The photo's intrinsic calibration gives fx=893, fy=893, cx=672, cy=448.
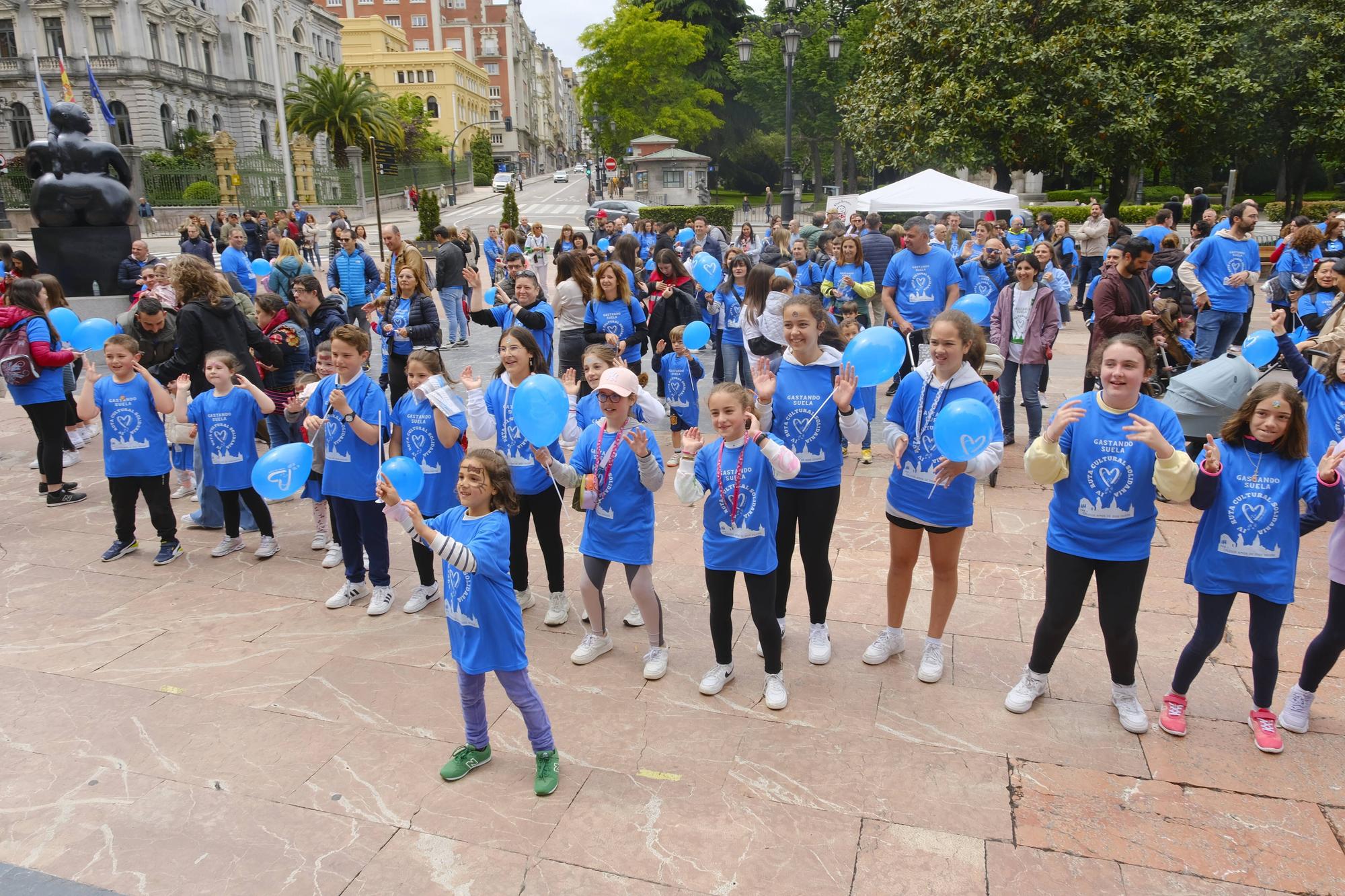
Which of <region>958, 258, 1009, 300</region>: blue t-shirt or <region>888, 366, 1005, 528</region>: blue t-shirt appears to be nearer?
<region>888, 366, 1005, 528</region>: blue t-shirt

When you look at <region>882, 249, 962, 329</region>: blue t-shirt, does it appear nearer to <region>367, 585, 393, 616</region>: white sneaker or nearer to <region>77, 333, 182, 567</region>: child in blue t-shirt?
<region>367, 585, 393, 616</region>: white sneaker

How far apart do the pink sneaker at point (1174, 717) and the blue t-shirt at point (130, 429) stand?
5521 millimetres

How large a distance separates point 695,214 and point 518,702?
30598 millimetres

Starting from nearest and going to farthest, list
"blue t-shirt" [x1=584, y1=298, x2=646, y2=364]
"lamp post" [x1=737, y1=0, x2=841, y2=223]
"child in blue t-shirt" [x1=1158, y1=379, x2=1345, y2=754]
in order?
"child in blue t-shirt" [x1=1158, y1=379, x2=1345, y2=754] < "blue t-shirt" [x1=584, y1=298, x2=646, y2=364] < "lamp post" [x1=737, y1=0, x2=841, y2=223]

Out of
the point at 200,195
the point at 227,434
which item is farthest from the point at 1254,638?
the point at 200,195

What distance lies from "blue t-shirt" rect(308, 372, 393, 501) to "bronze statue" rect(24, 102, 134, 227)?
10.0 m

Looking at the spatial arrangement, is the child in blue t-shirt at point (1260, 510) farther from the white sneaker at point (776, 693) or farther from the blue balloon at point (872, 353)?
the white sneaker at point (776, 693)

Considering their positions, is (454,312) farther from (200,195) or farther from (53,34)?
(53,34)

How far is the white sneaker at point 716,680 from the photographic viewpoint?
4332mm

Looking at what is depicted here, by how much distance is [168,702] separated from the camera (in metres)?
4.39

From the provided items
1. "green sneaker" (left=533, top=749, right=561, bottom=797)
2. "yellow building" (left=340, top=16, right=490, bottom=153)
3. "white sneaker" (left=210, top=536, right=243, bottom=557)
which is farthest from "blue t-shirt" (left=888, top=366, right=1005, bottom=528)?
"yellow building" (left=340, top=16, right=490, bottom=153)

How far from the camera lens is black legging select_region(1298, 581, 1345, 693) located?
3729 millimetres

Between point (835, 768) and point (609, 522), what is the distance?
1520mm

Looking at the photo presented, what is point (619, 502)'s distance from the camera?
4328 millimetres
